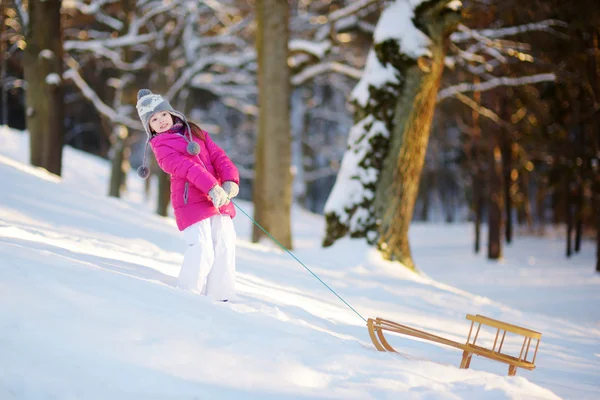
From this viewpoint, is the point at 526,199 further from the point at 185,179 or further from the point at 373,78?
the point at 185,179

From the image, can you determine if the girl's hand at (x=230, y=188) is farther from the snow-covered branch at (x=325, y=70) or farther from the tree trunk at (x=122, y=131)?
the tree trunk at (x=122, y=131)

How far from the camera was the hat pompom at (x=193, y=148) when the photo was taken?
4.08 meters

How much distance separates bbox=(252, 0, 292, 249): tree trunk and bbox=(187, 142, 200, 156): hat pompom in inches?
239

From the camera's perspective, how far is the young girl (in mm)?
4090

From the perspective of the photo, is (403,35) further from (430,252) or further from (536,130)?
(536,130)

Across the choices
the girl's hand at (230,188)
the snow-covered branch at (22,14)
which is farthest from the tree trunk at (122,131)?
the girl's hand at (230,188)

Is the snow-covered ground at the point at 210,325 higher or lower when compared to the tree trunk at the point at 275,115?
lower

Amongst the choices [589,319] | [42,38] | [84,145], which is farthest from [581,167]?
[84,145]

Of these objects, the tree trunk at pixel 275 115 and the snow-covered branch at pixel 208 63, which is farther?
the snow-covered branch at pixel 208 63

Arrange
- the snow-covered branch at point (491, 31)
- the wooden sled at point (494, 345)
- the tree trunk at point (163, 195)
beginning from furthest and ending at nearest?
the tree trunk at point (163, 195), the snow-covered branch at point (491, 31), the wooden sled at point (494, 345)

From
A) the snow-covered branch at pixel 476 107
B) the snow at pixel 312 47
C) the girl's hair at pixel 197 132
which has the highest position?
the snow at pixel 312 47

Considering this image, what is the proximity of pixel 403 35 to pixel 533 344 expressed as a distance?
449 centimetres

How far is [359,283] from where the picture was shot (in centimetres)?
681

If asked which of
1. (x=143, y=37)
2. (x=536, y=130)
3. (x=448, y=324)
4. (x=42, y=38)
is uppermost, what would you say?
(x=536, y=130)
